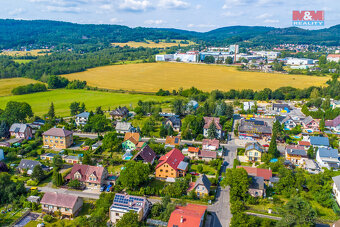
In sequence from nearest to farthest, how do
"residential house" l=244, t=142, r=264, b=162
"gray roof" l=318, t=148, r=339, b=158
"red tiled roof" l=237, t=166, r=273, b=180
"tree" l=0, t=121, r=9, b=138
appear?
"red tiled roof" l=237, t=166, r=273, b=180 → "gray roof" l=318, t=148, r=339, b=158 → "residential house" l=244, t=142, r=264, b=162 → "tree" l=0, t=121, r=9, b=138

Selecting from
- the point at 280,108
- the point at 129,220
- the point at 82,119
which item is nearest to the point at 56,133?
the point at 82,119

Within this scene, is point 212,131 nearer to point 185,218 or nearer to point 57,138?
point 185,218

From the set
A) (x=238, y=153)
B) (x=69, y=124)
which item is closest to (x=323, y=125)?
(x=238, y=153)

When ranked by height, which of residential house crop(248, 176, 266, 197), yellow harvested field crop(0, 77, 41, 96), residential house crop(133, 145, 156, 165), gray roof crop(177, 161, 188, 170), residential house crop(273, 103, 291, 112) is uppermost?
yellow harvested field crop(0, 77, 41, 96)

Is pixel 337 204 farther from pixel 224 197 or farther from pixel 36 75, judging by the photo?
pixel 36 75

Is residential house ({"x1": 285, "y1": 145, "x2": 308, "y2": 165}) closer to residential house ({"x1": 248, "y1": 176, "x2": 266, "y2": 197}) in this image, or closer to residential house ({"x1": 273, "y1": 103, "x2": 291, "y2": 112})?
residential house ({"x1": 248, "y1": 176, "x2": 266, "y2": 197})

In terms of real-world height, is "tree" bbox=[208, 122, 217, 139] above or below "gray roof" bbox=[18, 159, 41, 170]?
above

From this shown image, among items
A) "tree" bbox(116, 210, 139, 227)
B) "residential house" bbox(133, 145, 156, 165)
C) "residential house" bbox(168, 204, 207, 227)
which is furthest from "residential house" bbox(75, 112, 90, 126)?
"residential house" bbox(168, 204, 207, 227)

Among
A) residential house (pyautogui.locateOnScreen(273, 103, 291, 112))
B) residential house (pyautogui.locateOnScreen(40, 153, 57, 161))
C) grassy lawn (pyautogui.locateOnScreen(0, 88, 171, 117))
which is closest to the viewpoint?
residential house (pyautogui.locateOnScreen(40, 153, 57, 161))

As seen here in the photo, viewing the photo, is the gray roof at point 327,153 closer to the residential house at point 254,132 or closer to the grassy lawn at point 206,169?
the residential house at point 254,132
